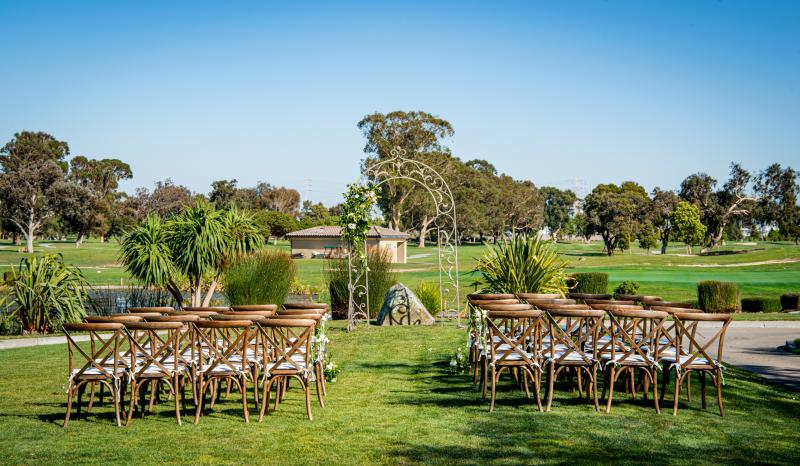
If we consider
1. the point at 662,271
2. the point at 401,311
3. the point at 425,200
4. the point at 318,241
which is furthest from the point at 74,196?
the point at 401,311

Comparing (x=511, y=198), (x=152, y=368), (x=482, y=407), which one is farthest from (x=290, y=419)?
(x=511, y=198)

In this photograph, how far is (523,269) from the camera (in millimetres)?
14664

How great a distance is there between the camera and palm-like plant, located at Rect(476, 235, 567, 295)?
1465 centimetres

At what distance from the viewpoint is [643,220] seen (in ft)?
254

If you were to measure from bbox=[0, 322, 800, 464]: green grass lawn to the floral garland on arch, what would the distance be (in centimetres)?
704

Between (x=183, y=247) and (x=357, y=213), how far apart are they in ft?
15.6

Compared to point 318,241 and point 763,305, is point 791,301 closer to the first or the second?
point 763,305

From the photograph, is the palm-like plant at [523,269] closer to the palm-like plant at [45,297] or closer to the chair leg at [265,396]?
the chair leg at [265,396]

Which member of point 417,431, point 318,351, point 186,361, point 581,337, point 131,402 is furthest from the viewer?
point 318,351

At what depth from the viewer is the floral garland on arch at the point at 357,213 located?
16.2 m

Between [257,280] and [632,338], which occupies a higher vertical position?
[257,280]

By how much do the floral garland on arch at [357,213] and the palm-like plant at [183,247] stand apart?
3667 millimetres

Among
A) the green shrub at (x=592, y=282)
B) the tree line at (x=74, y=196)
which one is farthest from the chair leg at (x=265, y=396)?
the tree line at (x=74, y=196)

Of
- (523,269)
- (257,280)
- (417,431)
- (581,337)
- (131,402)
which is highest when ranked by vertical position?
(523,269)
